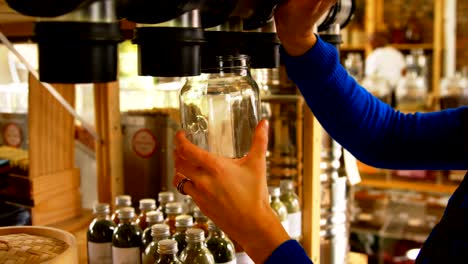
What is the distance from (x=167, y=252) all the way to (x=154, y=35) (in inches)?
18.0

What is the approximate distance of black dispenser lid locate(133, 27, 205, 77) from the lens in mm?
728

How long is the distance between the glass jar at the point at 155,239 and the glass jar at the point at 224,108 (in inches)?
9.4

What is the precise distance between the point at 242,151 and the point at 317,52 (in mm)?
320

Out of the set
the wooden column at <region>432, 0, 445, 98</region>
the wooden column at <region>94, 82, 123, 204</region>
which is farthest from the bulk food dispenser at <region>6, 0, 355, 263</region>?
the wooden column at <region>432, 0, 445, 98</region>

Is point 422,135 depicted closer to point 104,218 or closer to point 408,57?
point 104,218

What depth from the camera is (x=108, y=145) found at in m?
1.59

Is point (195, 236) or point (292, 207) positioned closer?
point (195, 236)

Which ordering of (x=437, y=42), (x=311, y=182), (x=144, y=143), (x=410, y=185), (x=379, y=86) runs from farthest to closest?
(x=437, y=42) → (x=379, y=86) → (x=410, y=185) → (x=144, y=143) → (x=311, y=182)

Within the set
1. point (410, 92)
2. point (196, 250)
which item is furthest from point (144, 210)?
point (410, 92)

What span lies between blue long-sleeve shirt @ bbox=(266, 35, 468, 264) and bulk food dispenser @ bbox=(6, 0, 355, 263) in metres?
0.17

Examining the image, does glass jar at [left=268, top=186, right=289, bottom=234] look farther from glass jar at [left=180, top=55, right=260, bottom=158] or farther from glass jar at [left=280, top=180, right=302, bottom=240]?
glass jar at [left=180, top=55, right=260, bottom=158]

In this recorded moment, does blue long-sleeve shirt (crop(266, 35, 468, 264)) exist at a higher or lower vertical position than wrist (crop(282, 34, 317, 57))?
lower

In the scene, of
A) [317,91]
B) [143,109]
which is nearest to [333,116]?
[317,91]

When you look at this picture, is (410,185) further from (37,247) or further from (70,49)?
(70,49)
